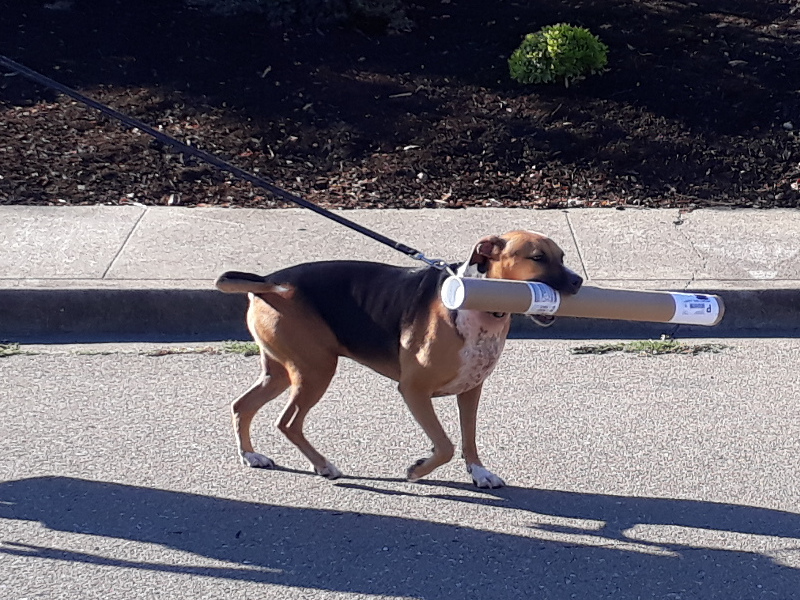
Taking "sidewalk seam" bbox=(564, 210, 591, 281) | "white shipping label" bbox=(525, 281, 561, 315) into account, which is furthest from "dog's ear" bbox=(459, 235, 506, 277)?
"sidewalk seam" bbox=(564, 210, 591, 281)

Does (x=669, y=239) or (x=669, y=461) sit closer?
A: (x=669, y=461)

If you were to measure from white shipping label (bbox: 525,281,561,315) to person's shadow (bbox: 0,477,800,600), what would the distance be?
941mm

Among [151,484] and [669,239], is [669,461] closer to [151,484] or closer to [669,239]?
[151,484]

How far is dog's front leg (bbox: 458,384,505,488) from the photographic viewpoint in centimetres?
478

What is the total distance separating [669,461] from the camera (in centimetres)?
507

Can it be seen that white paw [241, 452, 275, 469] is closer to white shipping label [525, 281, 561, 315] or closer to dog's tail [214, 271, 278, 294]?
dog's tail [214, 271, 278, 294]

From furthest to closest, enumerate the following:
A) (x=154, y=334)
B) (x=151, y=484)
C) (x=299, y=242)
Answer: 1. (x=299, y=242)
2. (x=154, y=334)
3. (x=151, y=484)

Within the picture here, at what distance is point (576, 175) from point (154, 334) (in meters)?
3.87

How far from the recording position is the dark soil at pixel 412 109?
9070mm

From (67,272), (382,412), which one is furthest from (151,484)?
(67,272)

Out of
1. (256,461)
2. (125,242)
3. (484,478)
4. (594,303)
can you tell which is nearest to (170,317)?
(125,242)

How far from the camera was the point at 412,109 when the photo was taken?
9969 mm

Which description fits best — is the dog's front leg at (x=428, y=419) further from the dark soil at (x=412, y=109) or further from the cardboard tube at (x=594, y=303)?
the dark soil at (x=412, y=109)

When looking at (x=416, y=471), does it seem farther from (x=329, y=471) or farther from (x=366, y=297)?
(x=366, y=297)
